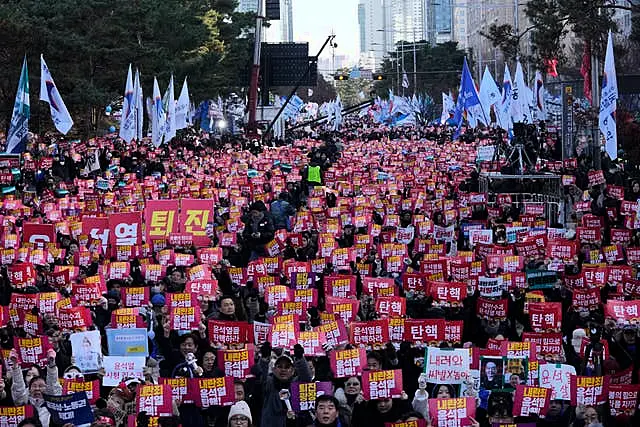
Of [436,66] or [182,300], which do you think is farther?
[436,66]

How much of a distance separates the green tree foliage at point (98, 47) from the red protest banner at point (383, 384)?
32140mm

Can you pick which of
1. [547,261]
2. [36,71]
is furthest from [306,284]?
[36,71]

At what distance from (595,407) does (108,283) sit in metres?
7.58

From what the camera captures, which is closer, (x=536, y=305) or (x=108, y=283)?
(x=536, y=305)

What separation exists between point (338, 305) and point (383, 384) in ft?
10.2

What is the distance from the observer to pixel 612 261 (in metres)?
17.3

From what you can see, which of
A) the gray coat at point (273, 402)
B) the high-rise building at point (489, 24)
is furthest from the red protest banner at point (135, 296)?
the high-rise building at point (489, 24)

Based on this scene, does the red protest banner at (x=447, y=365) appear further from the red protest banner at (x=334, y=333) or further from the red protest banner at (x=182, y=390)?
the red protest banner at (x=182, y=390)

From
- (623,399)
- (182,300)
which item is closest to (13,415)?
(182,300)

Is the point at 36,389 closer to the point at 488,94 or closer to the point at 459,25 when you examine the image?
the point at 488,94

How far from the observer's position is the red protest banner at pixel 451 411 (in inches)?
370

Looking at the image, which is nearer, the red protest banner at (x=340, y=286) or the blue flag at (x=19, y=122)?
the red protest banner at (x=340, y=286)

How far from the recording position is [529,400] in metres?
9.88

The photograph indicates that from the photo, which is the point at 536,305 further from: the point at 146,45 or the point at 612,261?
the point at 146,45
